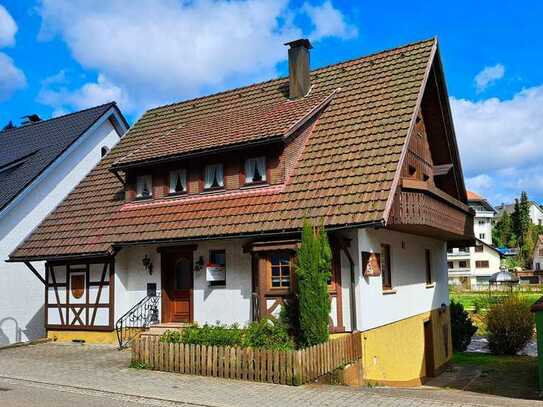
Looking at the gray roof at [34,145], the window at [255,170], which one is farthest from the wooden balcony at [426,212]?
the gray roof at [34,145]

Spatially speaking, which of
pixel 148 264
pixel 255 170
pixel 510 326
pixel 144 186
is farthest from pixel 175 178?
pixel 510 326

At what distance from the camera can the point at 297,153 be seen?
15969 millimetres

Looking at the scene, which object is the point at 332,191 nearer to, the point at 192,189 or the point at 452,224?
the point at 192,189

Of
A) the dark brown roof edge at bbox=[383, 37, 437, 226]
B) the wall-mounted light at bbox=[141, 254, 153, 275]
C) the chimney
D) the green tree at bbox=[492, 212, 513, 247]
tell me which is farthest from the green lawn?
the green tree at bbox=[492, 212, 513, 247]

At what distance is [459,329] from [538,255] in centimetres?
8699

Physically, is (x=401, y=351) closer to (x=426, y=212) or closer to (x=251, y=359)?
(x=426, y=212)

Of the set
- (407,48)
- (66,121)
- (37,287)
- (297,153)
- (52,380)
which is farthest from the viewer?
(66,121)

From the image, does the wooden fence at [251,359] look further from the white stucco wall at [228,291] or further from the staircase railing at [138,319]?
the staircase railing at [138,319]

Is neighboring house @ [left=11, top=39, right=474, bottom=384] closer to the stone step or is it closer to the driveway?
the stone step

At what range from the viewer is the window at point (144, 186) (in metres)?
17.8

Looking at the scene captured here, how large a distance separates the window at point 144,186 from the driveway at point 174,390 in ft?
17.8

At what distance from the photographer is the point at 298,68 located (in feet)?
61.0

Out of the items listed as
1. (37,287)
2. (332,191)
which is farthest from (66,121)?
(332,191)

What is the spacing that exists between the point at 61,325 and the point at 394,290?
32.7ft
